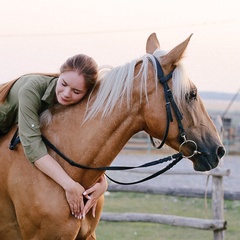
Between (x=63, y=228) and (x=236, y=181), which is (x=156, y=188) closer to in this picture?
(x=63, y=228)

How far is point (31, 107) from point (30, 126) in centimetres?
13

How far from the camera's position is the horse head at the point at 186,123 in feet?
12.4

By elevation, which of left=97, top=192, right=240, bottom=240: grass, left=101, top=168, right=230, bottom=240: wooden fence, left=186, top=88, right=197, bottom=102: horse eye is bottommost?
left=97, top=192, right=240, bottom=240: grass

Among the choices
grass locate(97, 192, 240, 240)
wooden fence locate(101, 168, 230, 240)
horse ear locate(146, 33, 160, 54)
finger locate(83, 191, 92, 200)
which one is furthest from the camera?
grass locate(97, 192, 240, 240)

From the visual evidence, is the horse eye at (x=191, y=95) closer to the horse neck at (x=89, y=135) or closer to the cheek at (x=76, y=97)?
the horse neck at (x=89, y=135)

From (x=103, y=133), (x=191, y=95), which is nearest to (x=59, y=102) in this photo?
(x=103, y=133)

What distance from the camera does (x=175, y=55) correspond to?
12.4 feet

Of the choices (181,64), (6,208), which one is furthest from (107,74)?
(6,208)

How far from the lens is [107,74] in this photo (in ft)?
13.2

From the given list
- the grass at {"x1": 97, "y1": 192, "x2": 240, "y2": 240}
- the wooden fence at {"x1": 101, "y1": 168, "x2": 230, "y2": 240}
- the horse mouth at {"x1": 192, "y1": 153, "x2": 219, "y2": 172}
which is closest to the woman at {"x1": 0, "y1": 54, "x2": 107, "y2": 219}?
the horse mouth at {"x1": 192, "y1": 153, "x2": 219, "y2": 172}

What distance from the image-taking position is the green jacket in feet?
12.8

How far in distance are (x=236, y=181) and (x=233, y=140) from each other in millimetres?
12352

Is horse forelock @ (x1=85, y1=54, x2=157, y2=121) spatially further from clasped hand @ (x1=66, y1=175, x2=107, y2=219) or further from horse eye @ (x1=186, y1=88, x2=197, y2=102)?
clasped hand @ (x1=66, y1=175, x2=107, y2=219)

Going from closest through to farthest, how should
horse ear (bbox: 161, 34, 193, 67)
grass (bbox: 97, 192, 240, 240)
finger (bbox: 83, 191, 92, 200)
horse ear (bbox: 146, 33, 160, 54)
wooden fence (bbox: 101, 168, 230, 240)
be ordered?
horse ear (bbox: 161, 34, 193, 67) → finger (bbox: 83, 191, 92, 200) → horse ear (bbox: 146, 33, 160, 54) → wooden fence (bbox: 101, 168, 230, 240) → grass (bbox: 97, 192, 240, 240)
